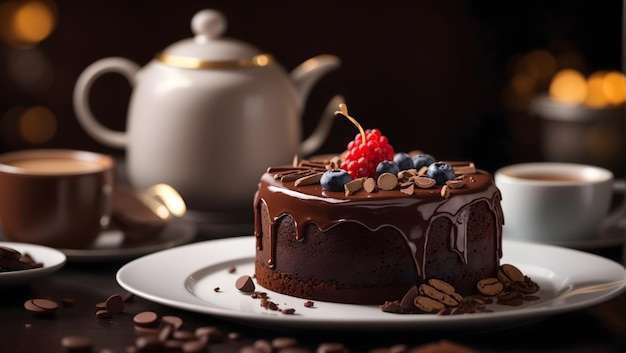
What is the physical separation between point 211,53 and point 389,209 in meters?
0.79

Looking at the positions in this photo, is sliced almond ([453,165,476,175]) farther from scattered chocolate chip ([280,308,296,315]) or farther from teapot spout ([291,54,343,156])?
teapot spout ([291,54,343,156])

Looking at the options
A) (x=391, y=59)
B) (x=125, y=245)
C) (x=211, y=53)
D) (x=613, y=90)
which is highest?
(x=211, y=53)

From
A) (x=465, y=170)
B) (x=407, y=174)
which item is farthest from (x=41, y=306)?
(x=465, y=170)

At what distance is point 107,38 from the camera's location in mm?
3193

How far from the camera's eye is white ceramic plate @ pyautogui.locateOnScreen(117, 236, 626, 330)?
1207mm

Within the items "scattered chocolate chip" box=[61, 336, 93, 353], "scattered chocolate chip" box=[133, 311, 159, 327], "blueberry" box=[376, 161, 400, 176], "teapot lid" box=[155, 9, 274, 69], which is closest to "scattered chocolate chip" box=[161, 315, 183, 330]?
"scattered chocolate chip" box=[133, 311, 159, 327]

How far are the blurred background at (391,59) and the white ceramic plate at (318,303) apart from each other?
158cm

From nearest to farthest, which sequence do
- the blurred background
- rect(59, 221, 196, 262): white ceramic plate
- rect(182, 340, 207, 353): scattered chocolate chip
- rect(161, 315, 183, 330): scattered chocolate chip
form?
rect(182, 340, 207, 353): scattered chocolate chip < rect(161, 315, 183, 330): scattered chocolate chip < rect(59, 221, 196, 262): white ceramic plate < the blurred background

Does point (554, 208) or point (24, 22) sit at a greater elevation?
point (24, 22)

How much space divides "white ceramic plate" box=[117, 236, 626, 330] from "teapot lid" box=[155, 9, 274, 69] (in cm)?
45

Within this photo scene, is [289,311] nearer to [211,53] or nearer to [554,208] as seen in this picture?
[554,208]

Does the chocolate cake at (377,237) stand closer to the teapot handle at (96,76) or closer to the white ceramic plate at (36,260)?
the white ceramic plate at (36,260)

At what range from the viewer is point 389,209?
137 cm

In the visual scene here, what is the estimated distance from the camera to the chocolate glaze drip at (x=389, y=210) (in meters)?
1.37
